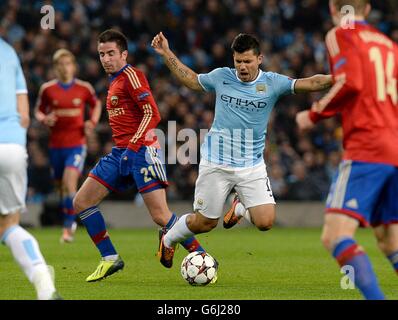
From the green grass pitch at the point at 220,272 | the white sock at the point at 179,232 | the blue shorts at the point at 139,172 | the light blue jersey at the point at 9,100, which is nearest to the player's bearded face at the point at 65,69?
the green grass pitch at the point at 220,272

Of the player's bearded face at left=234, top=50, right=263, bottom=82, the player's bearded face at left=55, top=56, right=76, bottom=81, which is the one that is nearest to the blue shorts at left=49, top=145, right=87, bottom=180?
the player's bearded face at left=55, top=56, right=76, bottom=81

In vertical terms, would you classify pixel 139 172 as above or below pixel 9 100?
below

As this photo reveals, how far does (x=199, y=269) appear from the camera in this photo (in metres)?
8.66

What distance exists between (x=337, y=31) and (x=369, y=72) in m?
0.34

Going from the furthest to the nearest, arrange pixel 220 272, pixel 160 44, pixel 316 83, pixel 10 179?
pixel 220 272
pixel 160 44
pixel 316 83
pixel 10 179

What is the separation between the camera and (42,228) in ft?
59.6

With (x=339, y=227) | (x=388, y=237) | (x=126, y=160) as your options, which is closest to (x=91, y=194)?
(x=126, y=160)

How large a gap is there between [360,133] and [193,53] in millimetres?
15475

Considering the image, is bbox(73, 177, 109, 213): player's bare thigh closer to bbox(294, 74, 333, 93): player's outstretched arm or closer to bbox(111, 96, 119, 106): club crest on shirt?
bbox(111, 96, 119, 106): club crest on shirt

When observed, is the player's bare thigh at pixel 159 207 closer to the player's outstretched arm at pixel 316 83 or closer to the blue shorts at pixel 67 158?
the player's outstretched arm at pixel 316 83

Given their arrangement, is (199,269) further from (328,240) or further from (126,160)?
(328,240)

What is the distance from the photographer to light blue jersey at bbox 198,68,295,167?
29.7 ft
